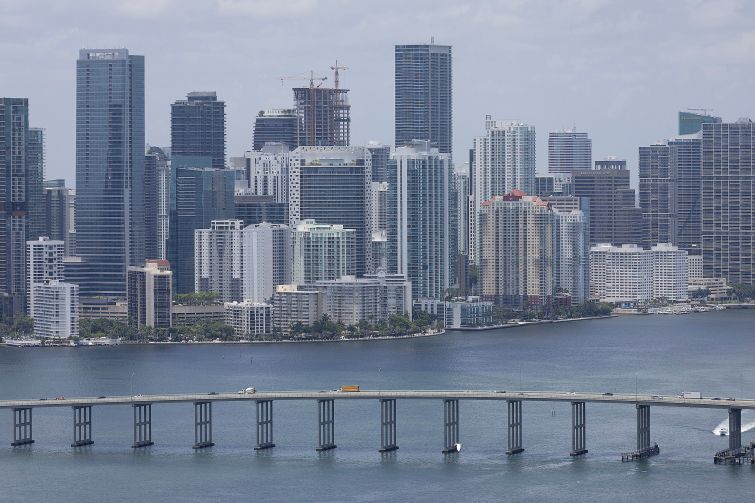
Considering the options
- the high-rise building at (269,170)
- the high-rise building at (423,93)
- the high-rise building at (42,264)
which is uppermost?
the high-rise building at (423,93)

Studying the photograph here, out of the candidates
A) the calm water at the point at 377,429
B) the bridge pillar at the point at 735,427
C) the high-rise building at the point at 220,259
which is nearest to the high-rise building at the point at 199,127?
the high-rise building at the point at 220,259

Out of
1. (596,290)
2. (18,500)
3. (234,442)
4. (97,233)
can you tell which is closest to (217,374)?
(234,442)

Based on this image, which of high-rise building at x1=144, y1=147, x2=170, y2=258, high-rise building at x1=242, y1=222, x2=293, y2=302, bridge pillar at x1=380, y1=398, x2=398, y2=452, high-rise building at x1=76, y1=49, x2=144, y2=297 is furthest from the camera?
high-rise building at x1=144, y1=147, x2=170, y2=258

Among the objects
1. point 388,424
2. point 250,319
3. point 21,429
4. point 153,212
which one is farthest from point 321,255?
point 388,424

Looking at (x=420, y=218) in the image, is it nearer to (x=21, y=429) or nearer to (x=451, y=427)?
(x=21, y=429)

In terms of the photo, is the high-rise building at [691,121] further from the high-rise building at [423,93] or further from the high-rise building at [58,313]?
the high-rise building at [58,313]

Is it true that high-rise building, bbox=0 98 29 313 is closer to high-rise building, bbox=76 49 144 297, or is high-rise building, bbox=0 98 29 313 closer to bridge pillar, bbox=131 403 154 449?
high-rise building, bbox=76 49 144 297

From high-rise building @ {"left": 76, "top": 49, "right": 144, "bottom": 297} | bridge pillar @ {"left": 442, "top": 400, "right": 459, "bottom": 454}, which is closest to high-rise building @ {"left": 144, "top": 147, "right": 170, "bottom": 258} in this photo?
high-rise building @ {"left": 76, "top": 49, "right": 144, "bottom": 297}
